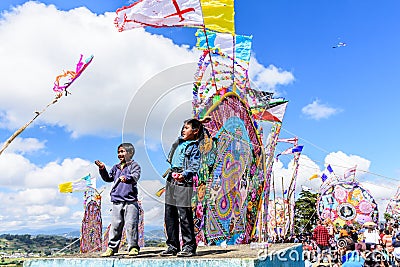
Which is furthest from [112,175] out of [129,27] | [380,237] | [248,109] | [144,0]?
[380,237]

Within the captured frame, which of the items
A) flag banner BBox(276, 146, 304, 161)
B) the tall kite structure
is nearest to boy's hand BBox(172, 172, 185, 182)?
the tall kite structure

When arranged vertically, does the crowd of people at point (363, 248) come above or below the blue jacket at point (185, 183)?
below

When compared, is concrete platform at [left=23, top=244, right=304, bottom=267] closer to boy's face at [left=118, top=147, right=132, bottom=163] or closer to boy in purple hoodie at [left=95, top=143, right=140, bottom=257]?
boy in purple hoodie at [left=95, top=143, right=140, bottom=257]

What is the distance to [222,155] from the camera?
6.63 metres

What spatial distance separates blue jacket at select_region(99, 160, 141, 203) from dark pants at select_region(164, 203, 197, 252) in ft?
1.27

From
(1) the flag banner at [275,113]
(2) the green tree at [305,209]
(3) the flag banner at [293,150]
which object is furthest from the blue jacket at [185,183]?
(2) the green tree at [305,209]

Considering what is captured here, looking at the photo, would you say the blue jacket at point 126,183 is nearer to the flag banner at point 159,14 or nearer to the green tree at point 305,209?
the flag banner at point 159,14

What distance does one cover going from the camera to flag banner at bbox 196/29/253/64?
704cm

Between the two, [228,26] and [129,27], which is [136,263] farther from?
[228,26]

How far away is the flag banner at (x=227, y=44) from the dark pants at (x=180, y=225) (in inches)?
140

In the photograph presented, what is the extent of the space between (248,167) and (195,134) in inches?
163

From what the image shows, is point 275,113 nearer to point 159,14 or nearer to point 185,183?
point 159,14

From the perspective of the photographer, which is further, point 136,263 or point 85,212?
point 85,212

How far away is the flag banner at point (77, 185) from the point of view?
13.7 metres
